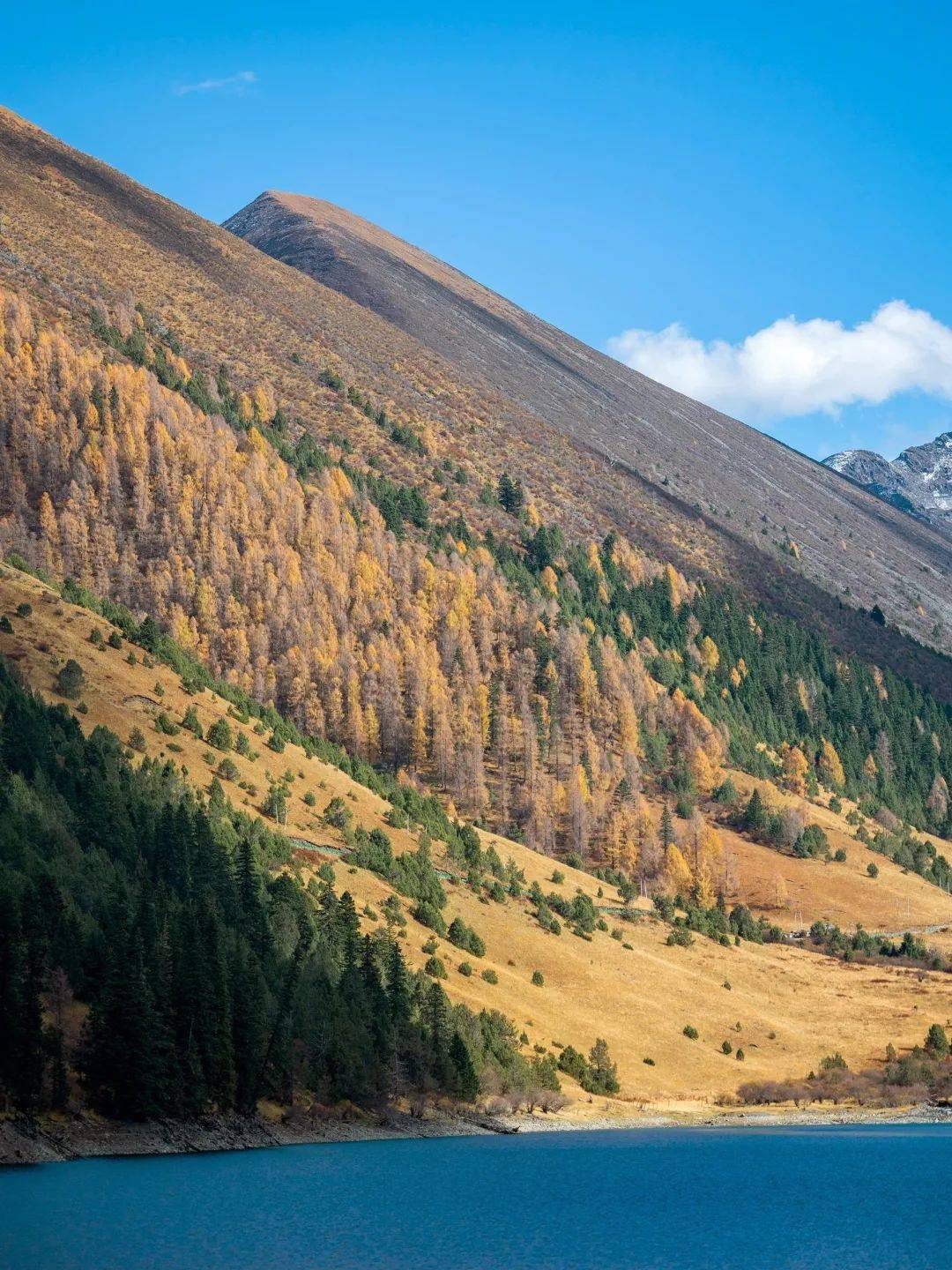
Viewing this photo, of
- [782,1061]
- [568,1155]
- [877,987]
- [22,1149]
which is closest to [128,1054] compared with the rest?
[22,1149]

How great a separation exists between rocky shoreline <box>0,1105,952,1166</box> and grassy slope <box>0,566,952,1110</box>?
7.49 m

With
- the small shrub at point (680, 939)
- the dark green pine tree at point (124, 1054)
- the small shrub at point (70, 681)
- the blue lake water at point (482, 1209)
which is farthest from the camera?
the small shrub at point (680, 939)

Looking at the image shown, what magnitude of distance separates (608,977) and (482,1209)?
72.1 m

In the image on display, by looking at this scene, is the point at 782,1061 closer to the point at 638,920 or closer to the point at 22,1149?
the point at 638,920

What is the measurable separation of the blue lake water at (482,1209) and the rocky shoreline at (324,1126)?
5.24ft

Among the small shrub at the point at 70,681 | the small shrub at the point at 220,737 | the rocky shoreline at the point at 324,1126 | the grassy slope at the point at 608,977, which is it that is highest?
the small shrub at the point at 70,681

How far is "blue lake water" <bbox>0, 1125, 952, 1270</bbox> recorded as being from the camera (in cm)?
6869

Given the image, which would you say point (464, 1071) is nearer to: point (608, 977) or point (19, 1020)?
point (19, 1020)

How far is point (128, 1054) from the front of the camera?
89.1m

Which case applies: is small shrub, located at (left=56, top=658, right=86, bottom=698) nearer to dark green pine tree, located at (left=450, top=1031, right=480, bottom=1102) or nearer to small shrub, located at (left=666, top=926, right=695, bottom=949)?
dark green pine tree, located at (left=450, top=1031, right=480, bottom=1102)

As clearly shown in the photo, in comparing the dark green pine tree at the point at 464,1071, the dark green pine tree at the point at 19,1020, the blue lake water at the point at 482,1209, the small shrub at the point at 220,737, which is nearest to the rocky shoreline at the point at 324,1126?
the dark green pine tree at the point at 464,1071

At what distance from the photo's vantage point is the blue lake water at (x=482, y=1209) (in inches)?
2704

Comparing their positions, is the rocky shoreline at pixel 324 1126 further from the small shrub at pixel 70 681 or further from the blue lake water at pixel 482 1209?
the small shrub at pixel 70 681

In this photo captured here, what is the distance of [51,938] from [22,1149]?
16.4 metres
